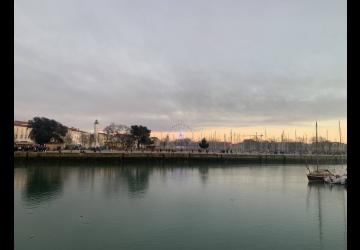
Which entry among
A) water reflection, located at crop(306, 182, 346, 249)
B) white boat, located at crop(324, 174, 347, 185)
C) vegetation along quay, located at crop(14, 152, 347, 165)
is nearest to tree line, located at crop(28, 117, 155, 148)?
vegetation along quay, located at crop(14, 152, 347, 165)

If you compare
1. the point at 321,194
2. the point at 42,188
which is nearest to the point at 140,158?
the point at 42,188

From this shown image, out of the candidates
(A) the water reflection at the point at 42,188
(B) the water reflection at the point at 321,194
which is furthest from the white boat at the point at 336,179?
(A) the water reflection at the point at 42,188

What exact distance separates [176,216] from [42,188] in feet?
50.1

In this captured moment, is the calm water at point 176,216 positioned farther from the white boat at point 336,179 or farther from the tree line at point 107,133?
the tree line at point 107,133

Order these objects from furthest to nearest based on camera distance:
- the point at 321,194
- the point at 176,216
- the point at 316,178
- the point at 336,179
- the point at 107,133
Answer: the point at 107,133 < the point at 316,178 < the point at 336,179 < the point at 321,194 < the point at 176,216

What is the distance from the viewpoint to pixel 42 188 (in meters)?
28.7

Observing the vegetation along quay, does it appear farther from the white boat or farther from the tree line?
the white boat

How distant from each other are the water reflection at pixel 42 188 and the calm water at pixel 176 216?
64mm

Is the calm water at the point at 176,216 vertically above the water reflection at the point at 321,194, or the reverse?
the calm water at the point at 176,216

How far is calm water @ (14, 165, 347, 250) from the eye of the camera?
14.1 m

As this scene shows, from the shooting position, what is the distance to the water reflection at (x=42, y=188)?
2369 cm

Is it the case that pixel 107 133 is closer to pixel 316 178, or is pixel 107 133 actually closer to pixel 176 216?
pixel 316 178
